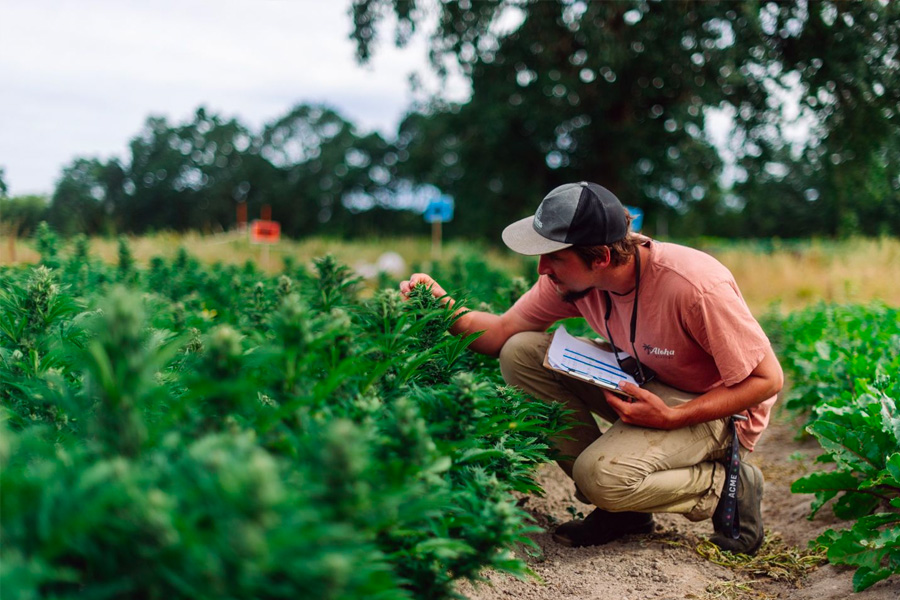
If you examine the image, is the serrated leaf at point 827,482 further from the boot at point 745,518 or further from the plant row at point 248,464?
the plant row at point 248,464

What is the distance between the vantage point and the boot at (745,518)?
3.16 metres

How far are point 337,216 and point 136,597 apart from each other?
152 ft

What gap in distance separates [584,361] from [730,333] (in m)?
0.67

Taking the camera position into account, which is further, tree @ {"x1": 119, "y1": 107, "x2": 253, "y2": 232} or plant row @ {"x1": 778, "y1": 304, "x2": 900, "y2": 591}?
tree @ {"x1": 119, "y1": 107, "x2": 253, "y2": 232}

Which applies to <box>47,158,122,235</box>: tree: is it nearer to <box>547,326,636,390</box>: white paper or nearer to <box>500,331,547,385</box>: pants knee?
<box>500,331,547,385</box>: pants knee

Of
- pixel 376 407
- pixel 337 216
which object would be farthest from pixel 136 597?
pixel 337 216

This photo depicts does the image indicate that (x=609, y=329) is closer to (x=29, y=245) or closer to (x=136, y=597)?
(x=136, y=597)

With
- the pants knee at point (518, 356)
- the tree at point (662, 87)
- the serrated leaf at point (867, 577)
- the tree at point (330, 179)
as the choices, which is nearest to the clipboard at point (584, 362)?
the pants knee at point (518, 356)

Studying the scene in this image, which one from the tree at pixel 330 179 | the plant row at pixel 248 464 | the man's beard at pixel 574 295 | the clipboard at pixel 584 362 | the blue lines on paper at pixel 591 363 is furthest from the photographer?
the tree at pixel 330 179

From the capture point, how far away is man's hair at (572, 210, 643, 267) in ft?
9.61

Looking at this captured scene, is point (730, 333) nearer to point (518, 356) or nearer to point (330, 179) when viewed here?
point (518, 356)

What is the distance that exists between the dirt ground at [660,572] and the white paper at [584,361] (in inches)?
30.0

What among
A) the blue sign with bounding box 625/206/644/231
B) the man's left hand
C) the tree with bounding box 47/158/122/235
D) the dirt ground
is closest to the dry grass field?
the tree with bounding box 47/158/122/235

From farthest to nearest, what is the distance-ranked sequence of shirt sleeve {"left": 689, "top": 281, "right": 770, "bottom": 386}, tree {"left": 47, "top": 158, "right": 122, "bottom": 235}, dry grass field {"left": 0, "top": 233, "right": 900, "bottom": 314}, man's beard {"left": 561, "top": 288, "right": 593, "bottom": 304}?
dry grass field {"left": 0, "top": 233, "right": 900, "bottom": 314}
tree {"left": 47, "top": 158, "right": 122, "bottom": 235}
man's beard {"left": 561, "top": 288, "right": 593, "bottom": 304}
shirt sleeve {"left": 689, "top": 281, "right": 770, "bottom": 386}
